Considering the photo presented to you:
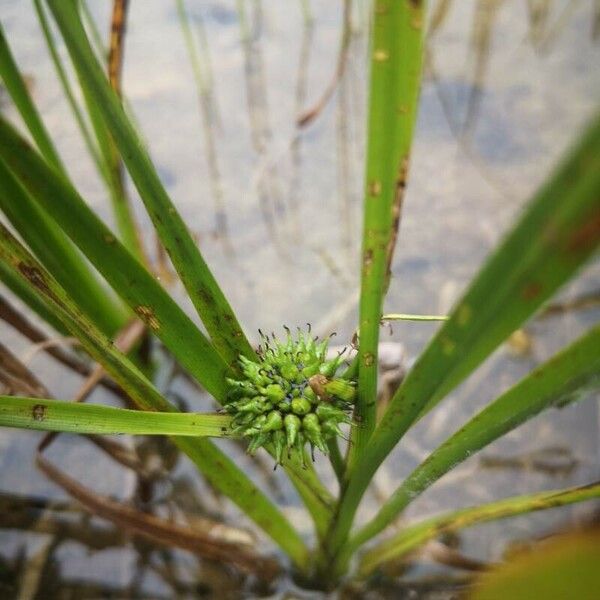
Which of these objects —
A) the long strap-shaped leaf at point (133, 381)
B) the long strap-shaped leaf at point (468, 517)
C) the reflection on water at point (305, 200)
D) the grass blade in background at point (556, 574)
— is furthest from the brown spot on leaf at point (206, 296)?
the reflection on water at point (305, 200)

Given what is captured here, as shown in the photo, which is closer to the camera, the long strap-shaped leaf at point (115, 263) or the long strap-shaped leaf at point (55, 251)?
the long strap-shaped leaf at point (115, 263)

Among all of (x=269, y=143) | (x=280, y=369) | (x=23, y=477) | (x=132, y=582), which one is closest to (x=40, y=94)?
(x=269, y=143)

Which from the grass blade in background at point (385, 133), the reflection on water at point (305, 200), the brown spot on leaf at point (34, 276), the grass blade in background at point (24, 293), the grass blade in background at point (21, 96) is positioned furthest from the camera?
the reflection on water at point (305, 200)

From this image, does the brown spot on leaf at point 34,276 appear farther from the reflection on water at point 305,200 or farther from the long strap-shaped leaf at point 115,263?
the reflection on water at point 305,200

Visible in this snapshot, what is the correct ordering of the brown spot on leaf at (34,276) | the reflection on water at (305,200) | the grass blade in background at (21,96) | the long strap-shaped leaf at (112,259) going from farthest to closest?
the reflection on water at (305,200) < the grass blade in background at (21,96) < the brown spot on leaf at (34,276) < the long strap-shaped leaf at (112,259)

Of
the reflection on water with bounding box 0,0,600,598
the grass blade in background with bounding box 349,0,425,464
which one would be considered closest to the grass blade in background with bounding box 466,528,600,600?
the grass blade in background with bounding box 349,0,425,464

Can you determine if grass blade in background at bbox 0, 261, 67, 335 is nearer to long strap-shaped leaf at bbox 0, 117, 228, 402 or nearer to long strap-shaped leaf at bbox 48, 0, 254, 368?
long strap-shaped leaf at bbox 0, 117, 228, 402

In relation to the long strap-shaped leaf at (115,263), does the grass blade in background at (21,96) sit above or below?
above
